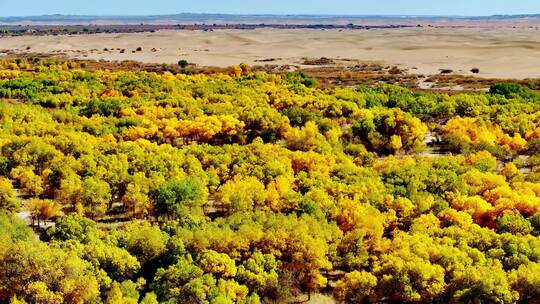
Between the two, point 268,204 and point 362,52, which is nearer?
point 268,204

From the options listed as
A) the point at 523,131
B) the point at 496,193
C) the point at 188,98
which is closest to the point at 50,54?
the point at 188,98

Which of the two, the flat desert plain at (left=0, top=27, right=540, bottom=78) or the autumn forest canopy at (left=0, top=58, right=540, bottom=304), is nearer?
the autumn forest canopy at (left=0, top=58, right=540, bottom=304)

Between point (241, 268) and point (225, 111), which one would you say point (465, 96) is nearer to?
point (225, 111)

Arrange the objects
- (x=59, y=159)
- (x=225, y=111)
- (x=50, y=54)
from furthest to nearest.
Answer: (x=50, y=54), (x=225, y=111), (x=59, y=159)

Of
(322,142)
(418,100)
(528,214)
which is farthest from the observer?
(418,100)

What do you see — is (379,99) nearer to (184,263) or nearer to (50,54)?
(184,263)

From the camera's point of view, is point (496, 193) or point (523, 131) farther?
point (523, 131)

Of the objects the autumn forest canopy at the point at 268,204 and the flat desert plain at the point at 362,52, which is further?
the flat desert plain at the point at 362,52
